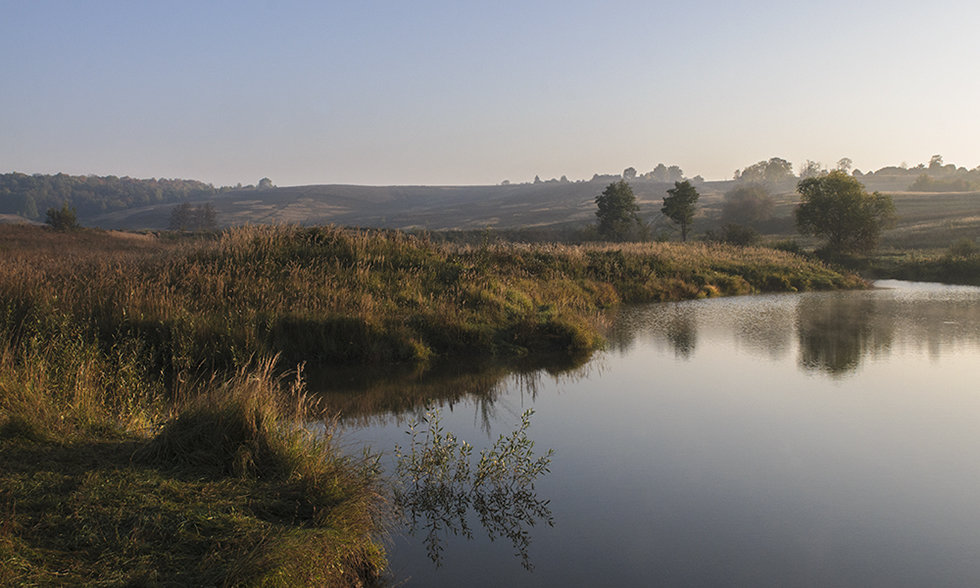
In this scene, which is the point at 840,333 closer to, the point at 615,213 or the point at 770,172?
the point at 615,213

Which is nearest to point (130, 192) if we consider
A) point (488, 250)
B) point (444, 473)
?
point (488, 250)

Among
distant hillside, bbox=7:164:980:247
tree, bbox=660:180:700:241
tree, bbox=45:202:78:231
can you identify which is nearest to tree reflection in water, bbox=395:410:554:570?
tree, bbox=45:202:78:231

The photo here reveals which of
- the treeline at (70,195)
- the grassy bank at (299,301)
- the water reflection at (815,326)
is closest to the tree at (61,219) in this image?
the grassy bank at (299,301)

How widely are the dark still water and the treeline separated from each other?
6396 inches

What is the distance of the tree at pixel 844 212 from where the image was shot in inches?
1535

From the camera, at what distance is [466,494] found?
242 inches

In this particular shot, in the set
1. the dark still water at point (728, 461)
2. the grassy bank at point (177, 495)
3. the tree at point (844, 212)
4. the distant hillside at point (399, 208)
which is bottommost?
the dark still water at point (728, 461)

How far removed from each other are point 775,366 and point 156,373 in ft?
35.7

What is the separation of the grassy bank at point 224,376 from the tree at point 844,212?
67.4ft

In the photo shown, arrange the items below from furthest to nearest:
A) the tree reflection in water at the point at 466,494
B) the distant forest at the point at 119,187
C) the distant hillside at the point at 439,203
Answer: the distant forest at the point at 119,187
the distant hillside at the point at 439,203
the tree reflection in water at the point at 466,494

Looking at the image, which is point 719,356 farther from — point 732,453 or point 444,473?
point 444,473

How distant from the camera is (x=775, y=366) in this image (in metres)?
12.5

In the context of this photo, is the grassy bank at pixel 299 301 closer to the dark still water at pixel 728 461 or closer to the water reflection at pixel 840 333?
the dark still water at pixel 728 461

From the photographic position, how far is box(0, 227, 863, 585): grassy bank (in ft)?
12.4
